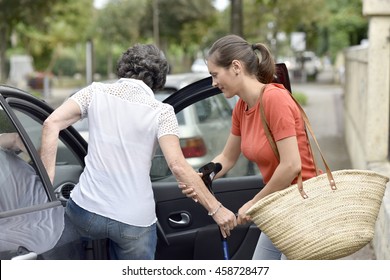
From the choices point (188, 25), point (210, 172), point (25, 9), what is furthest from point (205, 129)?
point (188, 25)

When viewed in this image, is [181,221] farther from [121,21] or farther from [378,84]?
[121,21]

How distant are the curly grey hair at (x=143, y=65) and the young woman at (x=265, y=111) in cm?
27

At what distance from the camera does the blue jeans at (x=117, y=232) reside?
3715 millimetres

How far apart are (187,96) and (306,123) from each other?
1180 millimetres

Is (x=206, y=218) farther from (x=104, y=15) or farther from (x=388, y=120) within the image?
(x=104, y=15)

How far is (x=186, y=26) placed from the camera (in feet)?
180

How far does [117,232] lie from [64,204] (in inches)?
27.5

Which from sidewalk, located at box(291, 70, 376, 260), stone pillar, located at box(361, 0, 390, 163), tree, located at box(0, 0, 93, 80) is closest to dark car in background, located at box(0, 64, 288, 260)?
sidewalk, located at box(291, 70, 376, 260)

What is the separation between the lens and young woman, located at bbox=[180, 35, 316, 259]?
3.48 meters

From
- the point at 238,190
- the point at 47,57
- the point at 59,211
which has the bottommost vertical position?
the point at 47,57

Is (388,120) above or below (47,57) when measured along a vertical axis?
above

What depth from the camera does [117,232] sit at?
3717 millimetres

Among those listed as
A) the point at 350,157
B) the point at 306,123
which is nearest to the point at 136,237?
the point at 306,123
